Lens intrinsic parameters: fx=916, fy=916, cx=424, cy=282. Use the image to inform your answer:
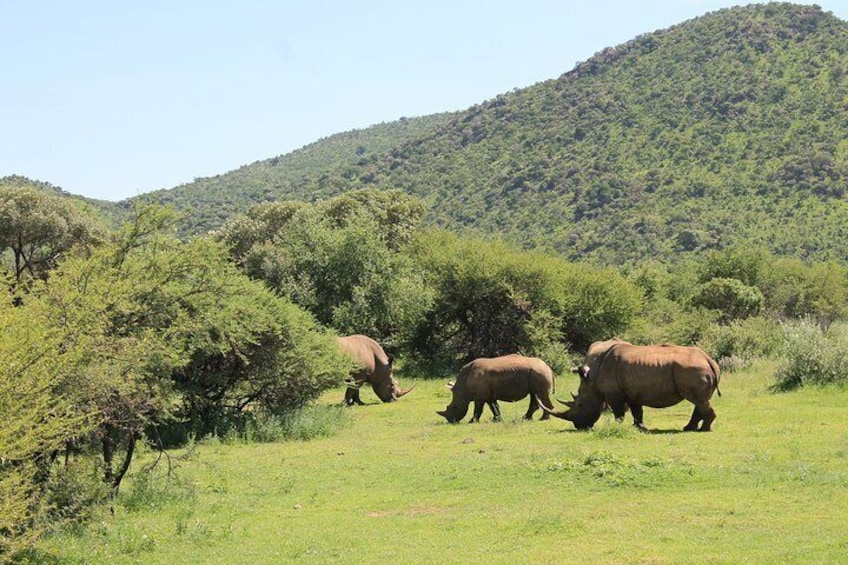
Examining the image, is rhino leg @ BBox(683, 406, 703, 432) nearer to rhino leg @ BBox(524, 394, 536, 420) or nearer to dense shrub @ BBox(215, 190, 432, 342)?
rhino leg @ BBox(524, 394, 536, 420)

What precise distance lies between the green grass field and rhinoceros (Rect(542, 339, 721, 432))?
0.55 meters

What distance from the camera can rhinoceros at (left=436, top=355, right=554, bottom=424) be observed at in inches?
977

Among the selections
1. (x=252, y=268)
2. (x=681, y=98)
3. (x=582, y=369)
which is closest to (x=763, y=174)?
(x=681, y=98)

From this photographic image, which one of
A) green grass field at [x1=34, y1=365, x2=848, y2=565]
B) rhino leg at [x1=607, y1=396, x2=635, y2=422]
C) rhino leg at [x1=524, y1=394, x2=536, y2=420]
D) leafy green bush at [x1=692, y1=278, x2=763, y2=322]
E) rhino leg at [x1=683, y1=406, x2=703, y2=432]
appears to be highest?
green grass field at [x1=34, y1=365, x2=848, y2=565]

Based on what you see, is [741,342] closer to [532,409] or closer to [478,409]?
[532,409]

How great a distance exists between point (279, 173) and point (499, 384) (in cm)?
14644

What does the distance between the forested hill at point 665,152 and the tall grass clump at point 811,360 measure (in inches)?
2014

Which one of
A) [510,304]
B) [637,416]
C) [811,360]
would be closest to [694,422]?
[637,416]

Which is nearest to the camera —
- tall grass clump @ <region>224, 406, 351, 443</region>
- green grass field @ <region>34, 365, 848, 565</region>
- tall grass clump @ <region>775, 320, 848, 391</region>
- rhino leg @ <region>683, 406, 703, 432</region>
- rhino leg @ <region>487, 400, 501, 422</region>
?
green grass field @ <region>34, 365, 848, 565</region>

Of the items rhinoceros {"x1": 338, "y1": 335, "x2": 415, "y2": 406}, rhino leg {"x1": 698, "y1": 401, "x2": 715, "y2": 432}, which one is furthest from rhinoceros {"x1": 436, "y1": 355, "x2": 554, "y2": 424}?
rhinoceros {"x1": 338, "y1": 335, "x2": 415, "y2": 406}

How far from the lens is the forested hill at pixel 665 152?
83.4 meters

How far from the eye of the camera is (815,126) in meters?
90.1

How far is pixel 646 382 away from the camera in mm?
21078

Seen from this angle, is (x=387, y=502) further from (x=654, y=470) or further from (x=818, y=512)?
(x=818, y=512)
